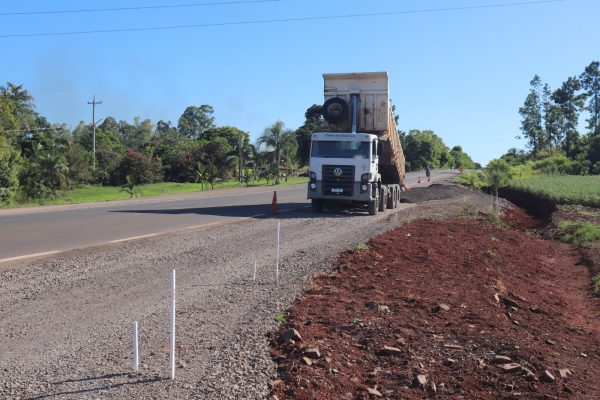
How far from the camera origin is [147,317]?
6.81 meters

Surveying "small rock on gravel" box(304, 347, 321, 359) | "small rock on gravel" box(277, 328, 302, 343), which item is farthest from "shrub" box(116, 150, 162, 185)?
"small rock on gravel" box(304, 347, 321, 359)

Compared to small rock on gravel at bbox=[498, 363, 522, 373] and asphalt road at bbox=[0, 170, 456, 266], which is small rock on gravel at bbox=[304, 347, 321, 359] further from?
asphalt road at bbox=[0, 170, 456, 266]

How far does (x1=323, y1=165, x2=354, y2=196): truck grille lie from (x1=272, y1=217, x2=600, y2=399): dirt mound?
8.13m

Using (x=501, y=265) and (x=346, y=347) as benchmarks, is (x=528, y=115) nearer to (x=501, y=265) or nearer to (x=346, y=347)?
(x=501, y=265)

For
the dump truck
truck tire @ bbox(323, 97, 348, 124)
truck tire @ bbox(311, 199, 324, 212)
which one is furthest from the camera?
truck tire @ bbox(311, 199, 324, 212)

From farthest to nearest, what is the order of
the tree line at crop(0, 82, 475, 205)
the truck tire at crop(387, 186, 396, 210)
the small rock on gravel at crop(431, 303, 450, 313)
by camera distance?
the tree line at crop(0, 82, 475, 205)
the truck tire at crop(387, 186, 396, 210)
the small rock on gravel at crop(431, 303, 450, 313)

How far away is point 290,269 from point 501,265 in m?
6.26

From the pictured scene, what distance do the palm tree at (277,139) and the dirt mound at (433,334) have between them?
151 ft

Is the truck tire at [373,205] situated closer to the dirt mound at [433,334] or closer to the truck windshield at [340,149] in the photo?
the truck windshield at [340,149]

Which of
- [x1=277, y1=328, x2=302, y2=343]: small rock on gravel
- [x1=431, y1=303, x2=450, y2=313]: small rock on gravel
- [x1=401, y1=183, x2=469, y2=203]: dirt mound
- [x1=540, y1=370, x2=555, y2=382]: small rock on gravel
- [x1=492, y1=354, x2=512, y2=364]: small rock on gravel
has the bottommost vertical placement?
[x1=540, y1=370, x2=555, y2=382]: small rock on gravel

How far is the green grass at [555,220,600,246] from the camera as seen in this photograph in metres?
20.8

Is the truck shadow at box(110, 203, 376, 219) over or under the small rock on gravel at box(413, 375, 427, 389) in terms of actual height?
over

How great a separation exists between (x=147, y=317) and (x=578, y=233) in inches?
764

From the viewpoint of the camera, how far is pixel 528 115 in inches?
4225
